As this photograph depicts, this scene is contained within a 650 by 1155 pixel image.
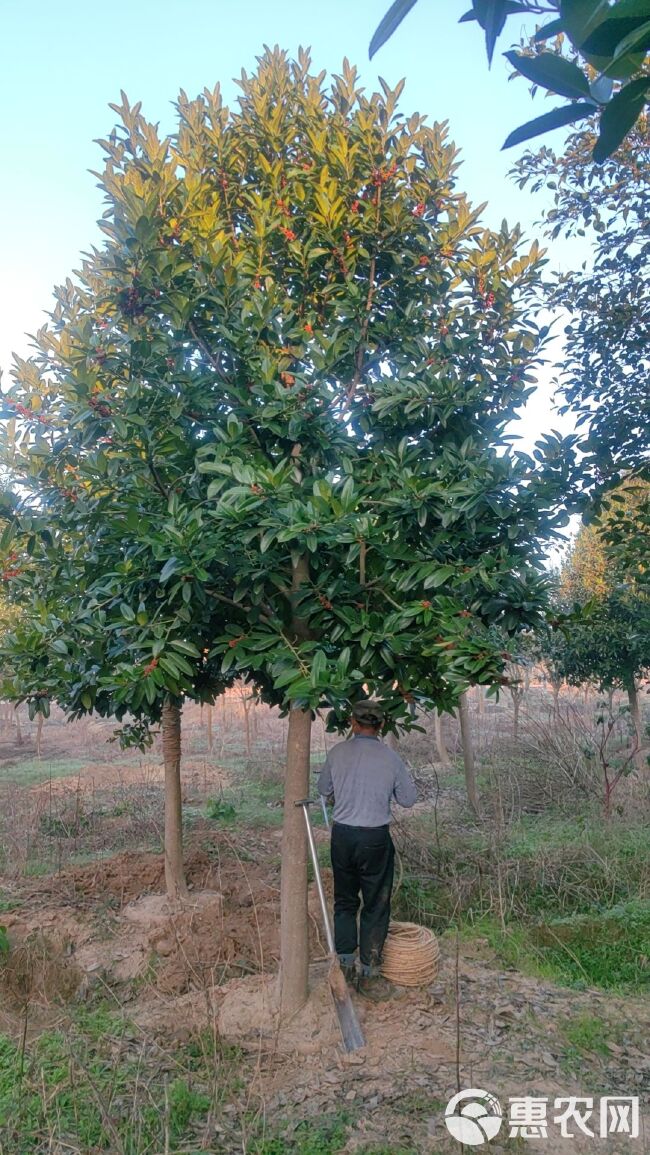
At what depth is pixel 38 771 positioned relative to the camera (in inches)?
555

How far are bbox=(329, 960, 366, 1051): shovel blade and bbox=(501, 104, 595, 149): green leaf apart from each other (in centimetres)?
417

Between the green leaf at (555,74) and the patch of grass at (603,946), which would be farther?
the patch of grass at (603,946)

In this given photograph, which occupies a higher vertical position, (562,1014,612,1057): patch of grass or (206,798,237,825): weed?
(206,798,237,825): weed

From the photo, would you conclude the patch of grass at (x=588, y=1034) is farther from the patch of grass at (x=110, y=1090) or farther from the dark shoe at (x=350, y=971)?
the patch of grass at (x=110, y=1090)

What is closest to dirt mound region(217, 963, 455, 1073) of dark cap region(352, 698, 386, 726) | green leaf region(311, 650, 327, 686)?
dark cap region(352, 698, 386, 726)

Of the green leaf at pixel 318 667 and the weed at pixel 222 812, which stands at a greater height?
the green leaf at pixel 318 667

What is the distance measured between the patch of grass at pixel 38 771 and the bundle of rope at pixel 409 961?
892 centimetres

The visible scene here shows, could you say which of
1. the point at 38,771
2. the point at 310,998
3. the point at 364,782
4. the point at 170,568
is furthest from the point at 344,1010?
the point at 38,771

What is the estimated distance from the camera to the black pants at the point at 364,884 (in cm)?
459

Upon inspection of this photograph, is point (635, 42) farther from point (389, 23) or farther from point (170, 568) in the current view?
point (170, 568)

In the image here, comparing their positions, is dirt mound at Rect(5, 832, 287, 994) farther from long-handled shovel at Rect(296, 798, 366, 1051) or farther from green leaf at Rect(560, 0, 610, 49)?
green leaf at Rect(560, 0, 610, 49)

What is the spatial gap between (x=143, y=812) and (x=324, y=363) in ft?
23.9
